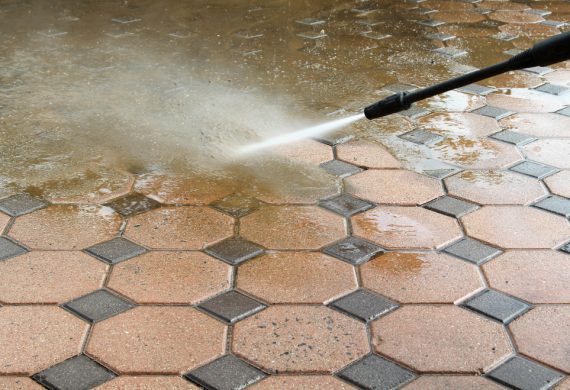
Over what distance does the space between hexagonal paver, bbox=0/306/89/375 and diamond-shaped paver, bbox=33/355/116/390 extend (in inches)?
1.0

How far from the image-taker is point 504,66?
6.40 ft

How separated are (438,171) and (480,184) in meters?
0.19

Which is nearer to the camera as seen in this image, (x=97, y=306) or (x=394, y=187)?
(x=97, y=306)

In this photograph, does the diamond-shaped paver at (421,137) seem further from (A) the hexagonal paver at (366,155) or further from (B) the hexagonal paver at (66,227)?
(B) the hexagonal paver at (66,227)

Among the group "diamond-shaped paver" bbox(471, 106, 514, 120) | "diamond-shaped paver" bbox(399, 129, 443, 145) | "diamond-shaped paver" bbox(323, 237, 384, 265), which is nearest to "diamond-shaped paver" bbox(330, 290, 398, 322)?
"diamond-shaped paver" bbox(323, 237, 384, 265)

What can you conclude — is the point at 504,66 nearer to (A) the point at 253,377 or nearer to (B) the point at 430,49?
(A) the point at 253,377

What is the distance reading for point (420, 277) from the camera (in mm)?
2533

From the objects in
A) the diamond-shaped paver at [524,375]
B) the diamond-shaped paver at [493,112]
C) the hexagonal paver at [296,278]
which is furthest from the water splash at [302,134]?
the diamond-shaped paver at [524,375]

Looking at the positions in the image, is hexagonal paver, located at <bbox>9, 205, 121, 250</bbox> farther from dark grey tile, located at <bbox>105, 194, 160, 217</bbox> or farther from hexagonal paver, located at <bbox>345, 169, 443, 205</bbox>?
→ hexagonal paver, located at <bbox>345, 169, 443, 205</bbox>

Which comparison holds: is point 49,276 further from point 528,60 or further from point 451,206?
point 528,60

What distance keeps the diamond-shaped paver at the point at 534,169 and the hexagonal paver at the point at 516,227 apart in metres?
0.32

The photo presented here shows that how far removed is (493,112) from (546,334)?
5.99 feet

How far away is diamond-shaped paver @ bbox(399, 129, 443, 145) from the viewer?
3.57m

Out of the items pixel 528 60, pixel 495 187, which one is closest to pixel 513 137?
pixel 495 187
